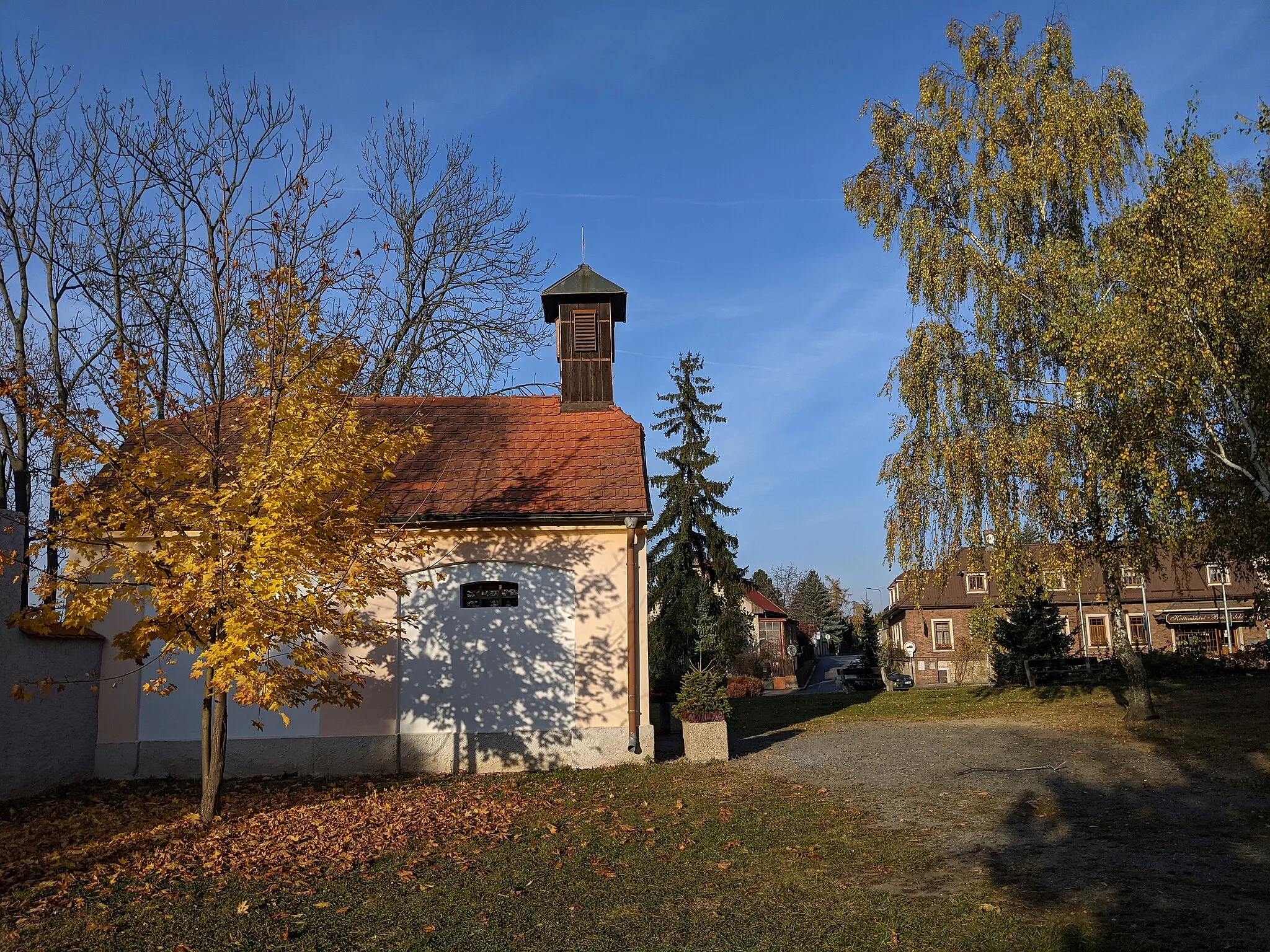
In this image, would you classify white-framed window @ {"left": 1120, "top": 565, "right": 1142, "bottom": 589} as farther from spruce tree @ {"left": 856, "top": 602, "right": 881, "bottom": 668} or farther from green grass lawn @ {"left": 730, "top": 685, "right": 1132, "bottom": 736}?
spruce tree @ {"left": 856, "top": 602, "right": 881, "bottom": 668}

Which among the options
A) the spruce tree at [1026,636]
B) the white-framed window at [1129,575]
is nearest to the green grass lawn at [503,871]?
the white-framed window at [1129,575]

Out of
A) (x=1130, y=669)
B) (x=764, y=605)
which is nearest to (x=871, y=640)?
(x=764, y=605)

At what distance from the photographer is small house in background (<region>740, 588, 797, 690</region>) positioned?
47656mm

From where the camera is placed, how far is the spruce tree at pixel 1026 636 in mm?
28609

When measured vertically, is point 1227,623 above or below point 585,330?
below

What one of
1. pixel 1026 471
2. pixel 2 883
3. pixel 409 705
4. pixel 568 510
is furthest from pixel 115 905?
pixel 1026 471

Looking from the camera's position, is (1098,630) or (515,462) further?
(1098,630)

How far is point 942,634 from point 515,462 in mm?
40700

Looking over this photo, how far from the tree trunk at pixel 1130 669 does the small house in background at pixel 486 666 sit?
914 cm

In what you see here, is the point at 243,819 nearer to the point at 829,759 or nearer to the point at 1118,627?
the point at 829,759

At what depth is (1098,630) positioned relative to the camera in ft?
154

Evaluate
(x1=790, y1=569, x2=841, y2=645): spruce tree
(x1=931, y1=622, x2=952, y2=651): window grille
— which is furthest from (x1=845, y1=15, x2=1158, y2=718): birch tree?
(x1=790, y1=569, x2=841, y2=645): spruce tree

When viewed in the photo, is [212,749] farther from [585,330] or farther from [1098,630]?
[1098,630]

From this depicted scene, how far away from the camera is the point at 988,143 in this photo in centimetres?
1733
